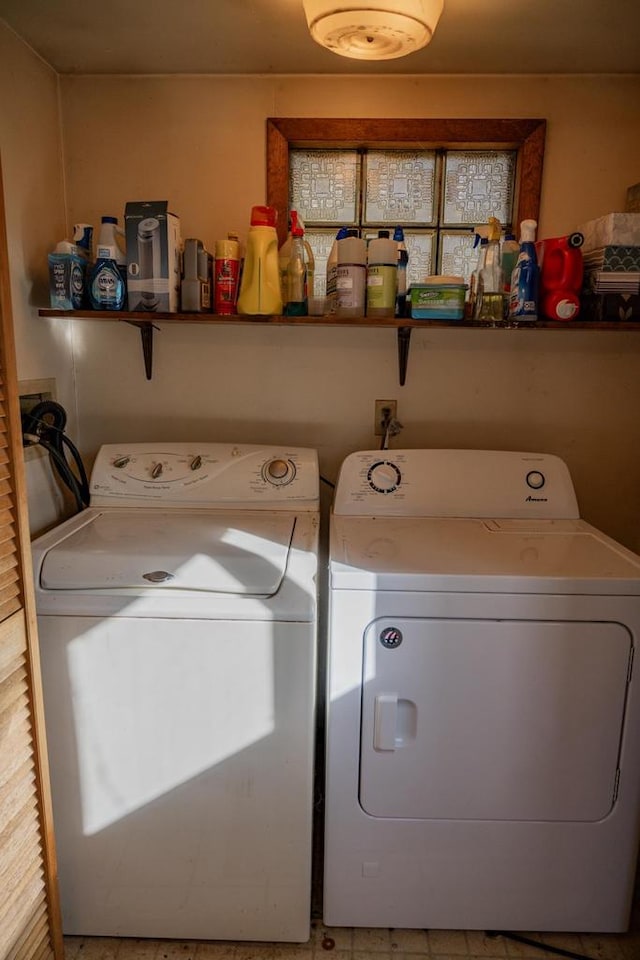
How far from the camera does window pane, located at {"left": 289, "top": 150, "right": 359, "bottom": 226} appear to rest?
6.88 feet

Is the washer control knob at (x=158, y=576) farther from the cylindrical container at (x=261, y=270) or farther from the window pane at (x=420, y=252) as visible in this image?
the window pane at (x=420, y=252)

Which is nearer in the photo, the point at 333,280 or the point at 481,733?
the point at 481,733

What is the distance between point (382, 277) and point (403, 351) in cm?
35

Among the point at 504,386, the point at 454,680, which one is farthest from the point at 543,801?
the point at 504,386

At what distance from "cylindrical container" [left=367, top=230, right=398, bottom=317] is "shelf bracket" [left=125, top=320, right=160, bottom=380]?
2.45 feet

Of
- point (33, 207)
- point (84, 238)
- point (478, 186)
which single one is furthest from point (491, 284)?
point (33, 207)

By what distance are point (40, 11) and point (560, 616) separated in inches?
76.8

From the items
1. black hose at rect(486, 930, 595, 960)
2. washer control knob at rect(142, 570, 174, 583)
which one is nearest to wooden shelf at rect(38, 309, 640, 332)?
washer control knob at rect(142, 570, 174, 583)

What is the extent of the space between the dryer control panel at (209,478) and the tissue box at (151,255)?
46cm

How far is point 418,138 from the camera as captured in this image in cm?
203

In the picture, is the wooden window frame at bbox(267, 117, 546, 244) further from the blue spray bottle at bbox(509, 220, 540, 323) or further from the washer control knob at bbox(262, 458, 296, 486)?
the washer control knob at bbox(262, 458, 296, 486)

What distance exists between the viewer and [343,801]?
5.27ft

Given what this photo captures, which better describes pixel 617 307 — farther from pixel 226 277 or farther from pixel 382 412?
pixel 226 277

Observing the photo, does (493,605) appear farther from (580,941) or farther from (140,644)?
(580,941)
